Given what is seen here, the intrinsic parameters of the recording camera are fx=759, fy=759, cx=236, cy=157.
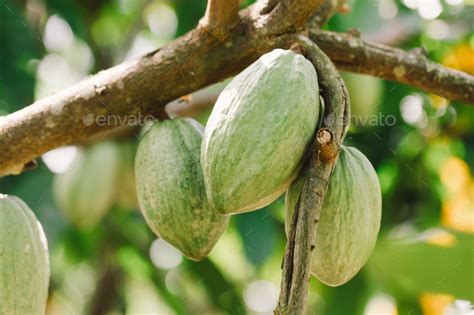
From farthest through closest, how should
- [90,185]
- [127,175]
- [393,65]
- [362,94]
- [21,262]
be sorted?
[127,175] → [90,185] → [362,94] → [393,65] → [21,262]

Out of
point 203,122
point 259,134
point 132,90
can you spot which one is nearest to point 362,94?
point 203,122

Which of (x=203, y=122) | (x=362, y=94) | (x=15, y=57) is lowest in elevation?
(x=203, y=122)

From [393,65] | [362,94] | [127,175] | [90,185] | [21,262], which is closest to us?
[21,262]

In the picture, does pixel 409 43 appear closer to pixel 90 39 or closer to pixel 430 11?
pixel 430 11

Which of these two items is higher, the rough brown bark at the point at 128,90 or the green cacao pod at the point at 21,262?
the rough brown bark at the point at 128,90

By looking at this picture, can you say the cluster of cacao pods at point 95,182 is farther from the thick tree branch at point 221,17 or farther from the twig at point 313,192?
the twig at point 313,192

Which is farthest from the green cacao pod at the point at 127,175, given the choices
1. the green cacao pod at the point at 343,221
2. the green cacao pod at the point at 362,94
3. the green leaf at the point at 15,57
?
the green cacao pod at the point at 343,221

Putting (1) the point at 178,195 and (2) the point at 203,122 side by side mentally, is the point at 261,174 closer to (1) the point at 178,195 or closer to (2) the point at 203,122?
(1) the point at 178,195

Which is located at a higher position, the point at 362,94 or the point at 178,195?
the point at 178,195
